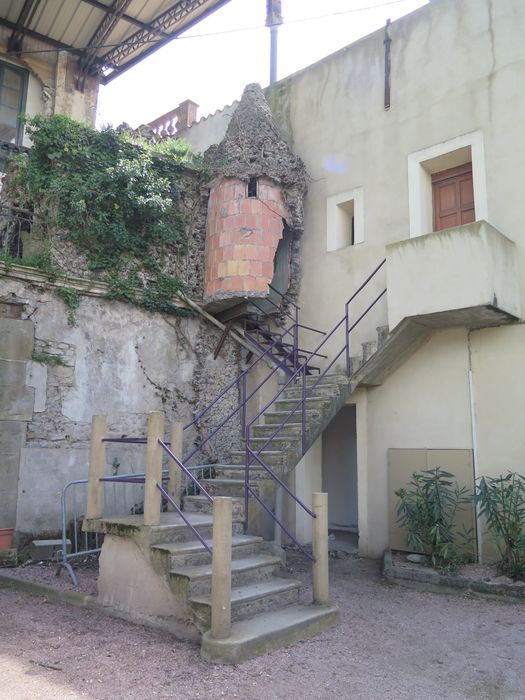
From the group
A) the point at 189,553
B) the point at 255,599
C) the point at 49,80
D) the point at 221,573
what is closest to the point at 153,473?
the point at 189,553

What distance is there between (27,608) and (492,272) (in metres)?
6.67

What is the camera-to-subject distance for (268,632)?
4.86 metres

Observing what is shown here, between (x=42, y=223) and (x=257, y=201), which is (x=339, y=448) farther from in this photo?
(x=42, y=223)

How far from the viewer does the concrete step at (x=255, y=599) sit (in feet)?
16.3

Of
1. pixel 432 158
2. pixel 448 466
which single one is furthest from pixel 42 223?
pixel 448 466

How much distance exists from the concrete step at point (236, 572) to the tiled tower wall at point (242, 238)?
16.7 feet

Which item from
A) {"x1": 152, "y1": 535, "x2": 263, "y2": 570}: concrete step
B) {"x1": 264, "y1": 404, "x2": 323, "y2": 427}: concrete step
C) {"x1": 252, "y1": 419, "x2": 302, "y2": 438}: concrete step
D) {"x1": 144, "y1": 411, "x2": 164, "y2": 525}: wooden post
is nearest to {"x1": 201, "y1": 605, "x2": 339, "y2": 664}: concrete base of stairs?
{"x1": 152, "y1": 535, "x2": 263, "y2": 570}: concrete step

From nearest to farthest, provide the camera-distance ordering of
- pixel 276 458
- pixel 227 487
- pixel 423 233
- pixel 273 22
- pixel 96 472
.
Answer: pixel 96 472 < pixel 227 487 < pixel 276 458 < pixel 423 233 < pixel 273 22

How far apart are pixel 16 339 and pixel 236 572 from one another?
15.9 ft

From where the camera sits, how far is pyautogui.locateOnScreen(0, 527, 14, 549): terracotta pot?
7863mm

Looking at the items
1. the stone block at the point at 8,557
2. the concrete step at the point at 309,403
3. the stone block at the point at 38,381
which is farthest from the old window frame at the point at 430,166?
the stone block at the point at 8,557

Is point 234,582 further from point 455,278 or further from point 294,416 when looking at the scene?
point 455,278

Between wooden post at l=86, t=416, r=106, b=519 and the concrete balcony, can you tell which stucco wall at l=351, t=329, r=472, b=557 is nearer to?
the concrete balcony

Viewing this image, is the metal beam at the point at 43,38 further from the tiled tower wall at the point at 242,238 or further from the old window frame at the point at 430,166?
the old window frame at the point at 430,166
